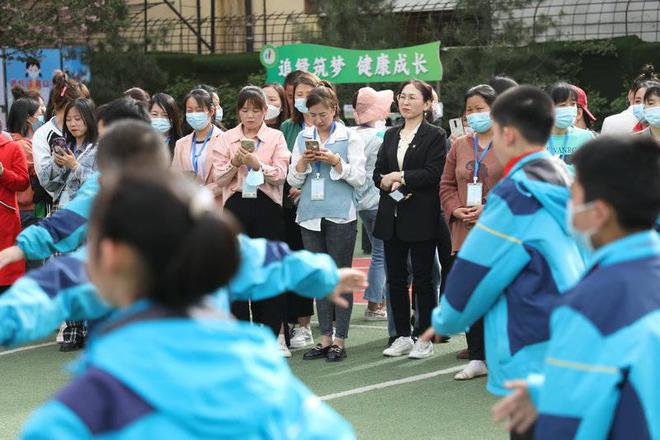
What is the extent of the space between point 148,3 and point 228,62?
598 cm

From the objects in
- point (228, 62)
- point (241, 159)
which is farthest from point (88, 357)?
point (228, 62)

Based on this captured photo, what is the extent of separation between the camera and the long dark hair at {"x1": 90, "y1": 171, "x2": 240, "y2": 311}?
2354mm

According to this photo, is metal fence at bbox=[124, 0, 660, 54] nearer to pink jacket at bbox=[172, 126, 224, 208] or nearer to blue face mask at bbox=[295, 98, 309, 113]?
blue face mask at bbox=[295, 98, 309, 113]

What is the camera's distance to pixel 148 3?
A: 28719 millimetres

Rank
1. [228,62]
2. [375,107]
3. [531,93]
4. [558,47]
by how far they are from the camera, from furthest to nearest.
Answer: [228,62] → [558,47] → [375,107] → [531,93]

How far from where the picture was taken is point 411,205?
8.53m

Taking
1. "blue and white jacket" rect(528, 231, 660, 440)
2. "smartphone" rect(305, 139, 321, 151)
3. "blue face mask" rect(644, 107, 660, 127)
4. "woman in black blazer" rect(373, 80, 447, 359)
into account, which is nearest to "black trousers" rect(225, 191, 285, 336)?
"smartphone" rect(305, 139, 321, 151)

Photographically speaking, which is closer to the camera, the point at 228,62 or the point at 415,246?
the point at 415,246

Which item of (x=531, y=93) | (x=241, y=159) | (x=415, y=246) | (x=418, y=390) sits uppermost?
(x=531, y=93)

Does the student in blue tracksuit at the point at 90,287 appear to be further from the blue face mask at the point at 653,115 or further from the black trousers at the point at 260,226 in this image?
the blue face mask at the point at 653,115

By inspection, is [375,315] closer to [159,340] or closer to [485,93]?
[485,93]

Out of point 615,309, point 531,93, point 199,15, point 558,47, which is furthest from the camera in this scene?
point 199,15

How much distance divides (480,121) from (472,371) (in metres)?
1.70

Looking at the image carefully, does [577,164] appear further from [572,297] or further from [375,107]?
[375,107]
